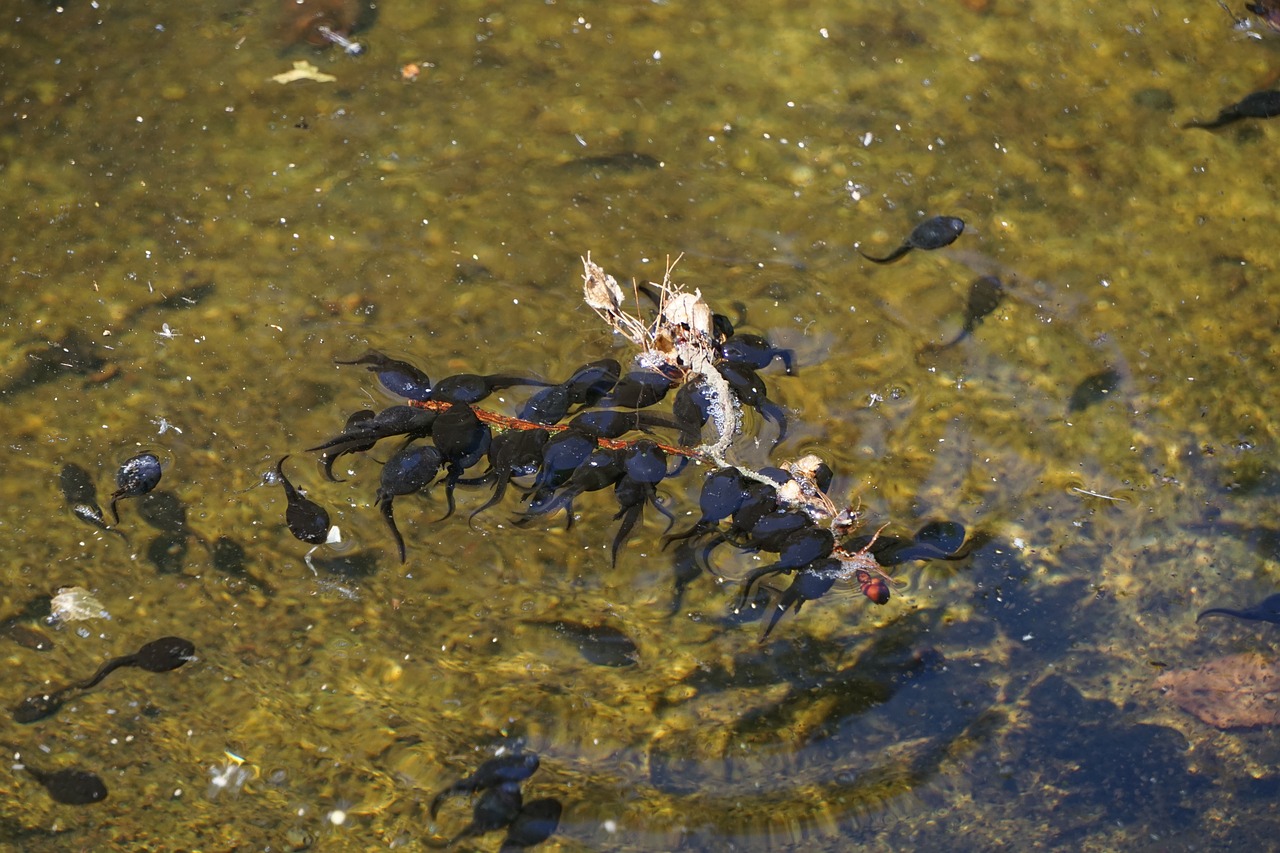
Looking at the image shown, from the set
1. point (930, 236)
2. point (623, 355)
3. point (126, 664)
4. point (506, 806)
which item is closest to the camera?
point (506, 806)

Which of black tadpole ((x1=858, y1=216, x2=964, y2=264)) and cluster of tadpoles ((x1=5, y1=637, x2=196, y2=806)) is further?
black tadpole ((x1=858, y1=216, x2=964, y2=264))

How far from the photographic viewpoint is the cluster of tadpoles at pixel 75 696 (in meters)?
2.87

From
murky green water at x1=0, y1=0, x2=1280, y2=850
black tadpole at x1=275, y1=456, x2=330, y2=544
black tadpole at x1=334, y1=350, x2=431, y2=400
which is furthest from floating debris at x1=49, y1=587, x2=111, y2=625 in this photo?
black tadpole at x1=334, y1=350, x2=431, y2=400

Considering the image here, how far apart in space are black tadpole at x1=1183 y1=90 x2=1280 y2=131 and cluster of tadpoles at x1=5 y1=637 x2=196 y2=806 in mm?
3795

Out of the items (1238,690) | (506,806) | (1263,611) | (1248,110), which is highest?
(1248,110)

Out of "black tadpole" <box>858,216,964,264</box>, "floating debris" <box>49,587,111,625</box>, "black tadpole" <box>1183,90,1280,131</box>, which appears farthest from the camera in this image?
"black tadpole" <box>1183,90,1280,131</box>

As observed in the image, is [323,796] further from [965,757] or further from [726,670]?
[965,757]

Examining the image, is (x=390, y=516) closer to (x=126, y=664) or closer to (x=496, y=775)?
(x=496, y=775)

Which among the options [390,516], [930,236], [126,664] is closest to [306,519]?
[390,516]

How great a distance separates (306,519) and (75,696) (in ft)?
2.97

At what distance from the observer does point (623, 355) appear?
9.93ft

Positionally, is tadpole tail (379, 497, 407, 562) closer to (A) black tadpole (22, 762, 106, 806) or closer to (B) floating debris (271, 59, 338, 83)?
(A) black tadpole (22, 762, 106, 806)

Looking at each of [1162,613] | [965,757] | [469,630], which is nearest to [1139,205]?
[1162,613]

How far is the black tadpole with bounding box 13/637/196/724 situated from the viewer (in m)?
2.88
